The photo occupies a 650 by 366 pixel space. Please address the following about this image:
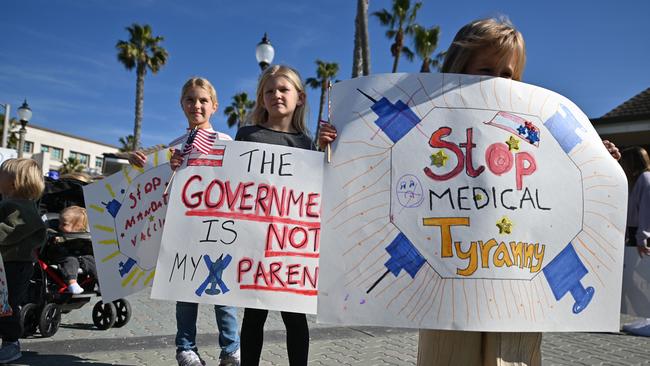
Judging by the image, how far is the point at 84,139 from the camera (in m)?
79.5

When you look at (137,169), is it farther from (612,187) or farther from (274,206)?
(612,187)

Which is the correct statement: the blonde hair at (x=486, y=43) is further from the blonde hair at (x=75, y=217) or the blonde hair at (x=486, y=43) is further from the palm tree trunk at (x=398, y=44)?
the palm tree trunk at (x=398, y=44)

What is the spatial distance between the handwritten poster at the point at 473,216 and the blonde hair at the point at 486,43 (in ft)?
0.35

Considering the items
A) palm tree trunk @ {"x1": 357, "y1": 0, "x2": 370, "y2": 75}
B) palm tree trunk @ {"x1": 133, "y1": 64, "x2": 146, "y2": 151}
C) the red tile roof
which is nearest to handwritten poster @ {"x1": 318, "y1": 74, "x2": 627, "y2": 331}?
the red tile roof

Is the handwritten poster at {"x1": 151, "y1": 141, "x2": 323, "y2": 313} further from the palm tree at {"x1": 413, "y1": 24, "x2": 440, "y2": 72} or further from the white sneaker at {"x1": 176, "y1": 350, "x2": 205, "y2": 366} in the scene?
the palm tree at {"x1": 413, "y1": 24, "x2": 440, "y2": 72}

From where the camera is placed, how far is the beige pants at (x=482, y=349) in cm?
176

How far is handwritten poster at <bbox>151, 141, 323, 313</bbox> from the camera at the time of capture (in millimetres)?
2162

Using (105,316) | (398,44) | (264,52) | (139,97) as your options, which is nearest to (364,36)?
(264,52)

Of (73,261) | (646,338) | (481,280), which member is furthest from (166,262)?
(646,338)

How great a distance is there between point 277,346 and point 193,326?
1.13 metres

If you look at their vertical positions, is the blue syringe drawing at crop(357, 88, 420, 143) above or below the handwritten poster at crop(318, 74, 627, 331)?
above

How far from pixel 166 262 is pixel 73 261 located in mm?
3113

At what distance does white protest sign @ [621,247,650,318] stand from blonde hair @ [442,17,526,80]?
913mm

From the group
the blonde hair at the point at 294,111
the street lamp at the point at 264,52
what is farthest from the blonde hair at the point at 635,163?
the street lamp at the point at 264,52
